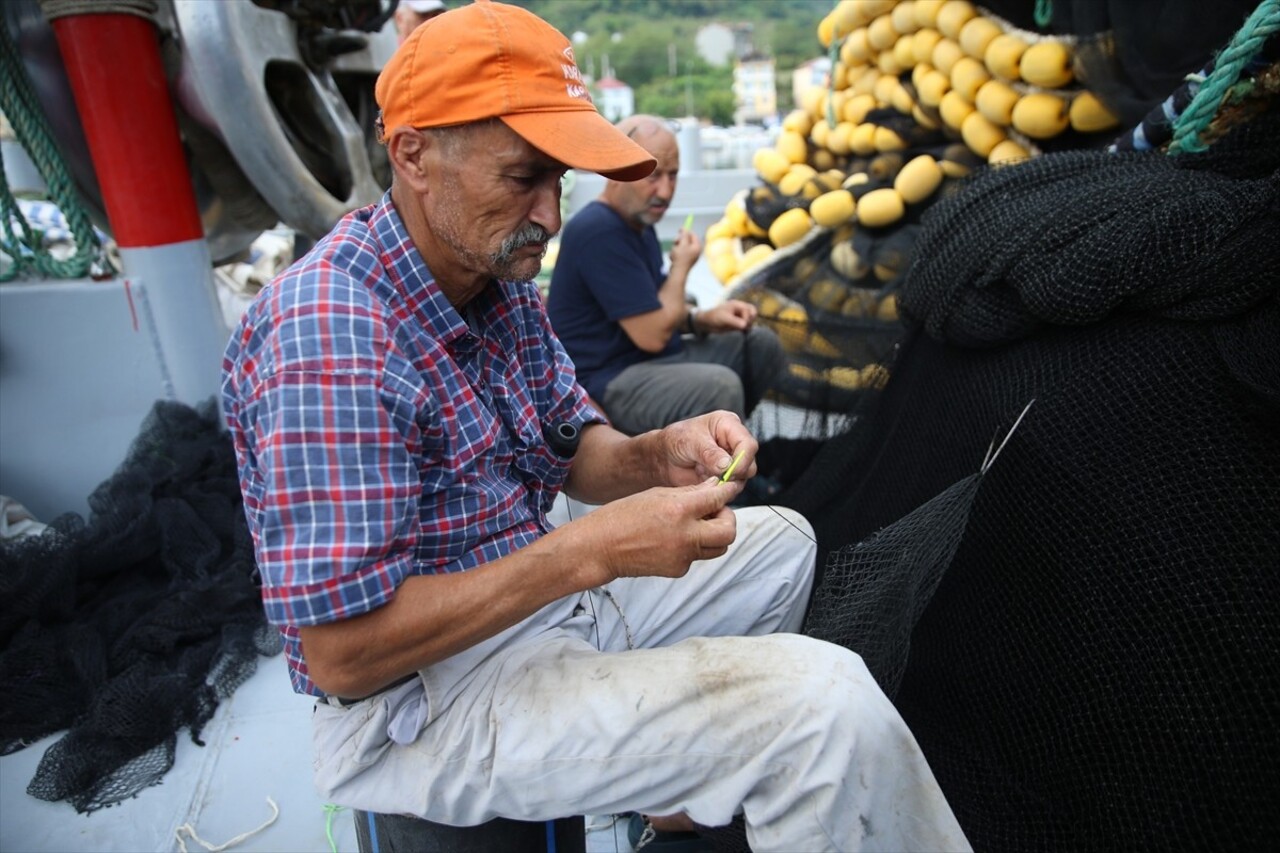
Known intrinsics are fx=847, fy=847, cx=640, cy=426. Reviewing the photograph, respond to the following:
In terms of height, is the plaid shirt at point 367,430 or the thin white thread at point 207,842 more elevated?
the plaid shirt at point 367,430

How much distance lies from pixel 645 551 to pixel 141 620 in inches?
75.4

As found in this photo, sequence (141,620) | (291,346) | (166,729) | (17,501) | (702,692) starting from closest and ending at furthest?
1. (291,346)
2. (702,692)
3. (166,729)
4. (141,620)
5. (17,501)

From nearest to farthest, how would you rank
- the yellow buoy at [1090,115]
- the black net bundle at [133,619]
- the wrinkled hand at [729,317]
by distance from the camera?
the black net bundle at [133,619] < the yellow buoy at [1090,115] < the wrinkled hand at [729,317]

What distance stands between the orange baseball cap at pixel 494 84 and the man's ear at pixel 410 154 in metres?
0.02

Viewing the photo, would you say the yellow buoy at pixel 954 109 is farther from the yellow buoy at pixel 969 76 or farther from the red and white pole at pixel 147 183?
the red and white pole at pixel 147 183

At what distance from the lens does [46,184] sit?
3.02m

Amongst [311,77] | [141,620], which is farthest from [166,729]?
[311,77]

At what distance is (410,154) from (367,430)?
1.51 feet

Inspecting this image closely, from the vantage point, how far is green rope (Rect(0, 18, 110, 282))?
9.42 feet

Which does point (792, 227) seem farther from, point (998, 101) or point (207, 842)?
point (207, 842)

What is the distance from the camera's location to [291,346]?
115 cm

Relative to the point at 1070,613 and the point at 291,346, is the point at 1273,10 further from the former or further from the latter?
the point at 291,346

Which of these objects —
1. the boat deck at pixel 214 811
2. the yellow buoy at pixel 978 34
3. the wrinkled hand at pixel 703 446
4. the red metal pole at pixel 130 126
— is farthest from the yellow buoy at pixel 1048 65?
the red metal pole at pixel 130 126

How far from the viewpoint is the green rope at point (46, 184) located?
287 cm
